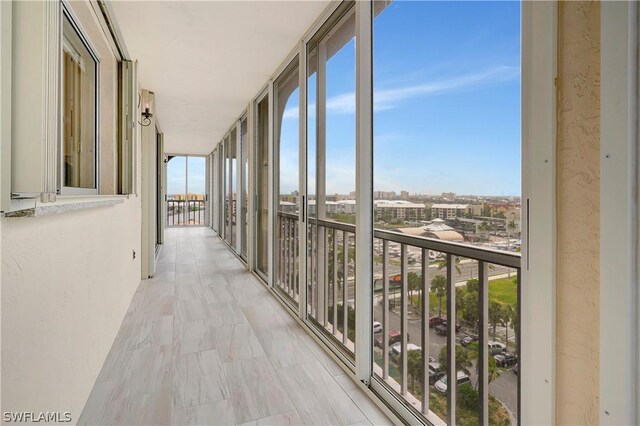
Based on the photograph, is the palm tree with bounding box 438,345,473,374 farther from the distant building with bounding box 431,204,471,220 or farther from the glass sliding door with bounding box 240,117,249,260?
the glass sliding door with bounding box 240,117,249,260

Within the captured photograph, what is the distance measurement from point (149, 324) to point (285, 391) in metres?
1.47

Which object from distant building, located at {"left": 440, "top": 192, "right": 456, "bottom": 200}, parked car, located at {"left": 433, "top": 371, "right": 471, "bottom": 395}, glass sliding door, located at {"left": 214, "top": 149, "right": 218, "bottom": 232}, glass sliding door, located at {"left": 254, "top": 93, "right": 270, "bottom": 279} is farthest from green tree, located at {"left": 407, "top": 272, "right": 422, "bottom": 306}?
glass sliding door, located at {"left": 214, "top": 149, "right": 218, "bottom": 232}

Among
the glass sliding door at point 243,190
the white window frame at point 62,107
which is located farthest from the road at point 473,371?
the glass sliding door at point 243,190

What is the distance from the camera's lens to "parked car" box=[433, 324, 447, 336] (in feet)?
5.44

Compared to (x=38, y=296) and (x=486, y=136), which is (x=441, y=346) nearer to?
(x=486, y=136)

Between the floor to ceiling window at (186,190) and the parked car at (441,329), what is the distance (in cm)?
994

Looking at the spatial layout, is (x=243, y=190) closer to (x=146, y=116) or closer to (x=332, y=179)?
(x=146, y=116)

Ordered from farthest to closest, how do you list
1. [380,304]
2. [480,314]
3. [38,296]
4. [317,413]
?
1. [380,304]
2. [317,413]
3. [480,314]
4. [38,296]

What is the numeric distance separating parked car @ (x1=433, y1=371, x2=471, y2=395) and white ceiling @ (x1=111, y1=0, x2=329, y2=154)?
2.31 meters

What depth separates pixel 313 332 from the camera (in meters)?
2.58

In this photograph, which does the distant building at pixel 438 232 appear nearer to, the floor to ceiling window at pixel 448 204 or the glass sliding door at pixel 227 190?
the floor to ceiling window at pixel 448 204

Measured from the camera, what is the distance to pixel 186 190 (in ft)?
34.5

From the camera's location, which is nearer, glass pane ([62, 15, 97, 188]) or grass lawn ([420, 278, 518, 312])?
grass lawn ([420, 278, 518, 312])

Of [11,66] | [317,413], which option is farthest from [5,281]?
[317,413]
